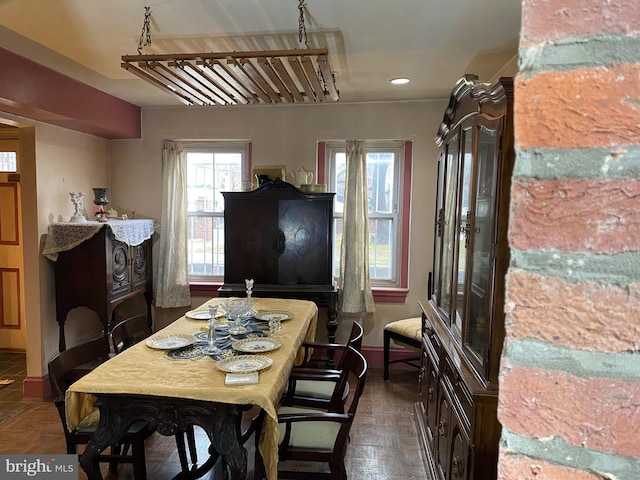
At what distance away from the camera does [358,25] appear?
7.28 ft

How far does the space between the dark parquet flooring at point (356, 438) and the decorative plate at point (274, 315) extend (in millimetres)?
867

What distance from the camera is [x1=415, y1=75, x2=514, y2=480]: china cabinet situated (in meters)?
1.47

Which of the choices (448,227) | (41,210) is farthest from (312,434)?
(41,210)

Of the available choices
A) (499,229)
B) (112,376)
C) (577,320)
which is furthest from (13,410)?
(577,320)

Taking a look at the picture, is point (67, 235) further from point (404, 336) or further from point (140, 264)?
point (404, 336)

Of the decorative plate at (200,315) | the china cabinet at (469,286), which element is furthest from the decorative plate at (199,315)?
the china cabinet at (469,286)

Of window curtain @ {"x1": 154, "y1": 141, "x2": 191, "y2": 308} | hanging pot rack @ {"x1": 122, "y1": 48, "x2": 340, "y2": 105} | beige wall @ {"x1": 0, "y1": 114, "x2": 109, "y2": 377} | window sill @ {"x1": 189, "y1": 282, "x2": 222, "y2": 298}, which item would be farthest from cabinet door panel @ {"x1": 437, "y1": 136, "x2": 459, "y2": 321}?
beige wall @ {"x1": 0, "y1": 114, "x2": 109, "y2": 377}

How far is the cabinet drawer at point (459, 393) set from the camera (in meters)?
1.61

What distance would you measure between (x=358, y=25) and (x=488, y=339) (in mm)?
1767

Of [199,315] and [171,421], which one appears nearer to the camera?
[171,421]

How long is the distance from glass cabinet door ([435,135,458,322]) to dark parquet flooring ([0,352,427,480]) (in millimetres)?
997

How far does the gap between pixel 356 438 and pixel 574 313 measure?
8.94 ft

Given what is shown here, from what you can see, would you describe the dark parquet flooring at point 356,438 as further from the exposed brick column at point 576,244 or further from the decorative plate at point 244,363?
the exposed brick column at point 576,244

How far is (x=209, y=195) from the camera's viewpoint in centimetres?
430
